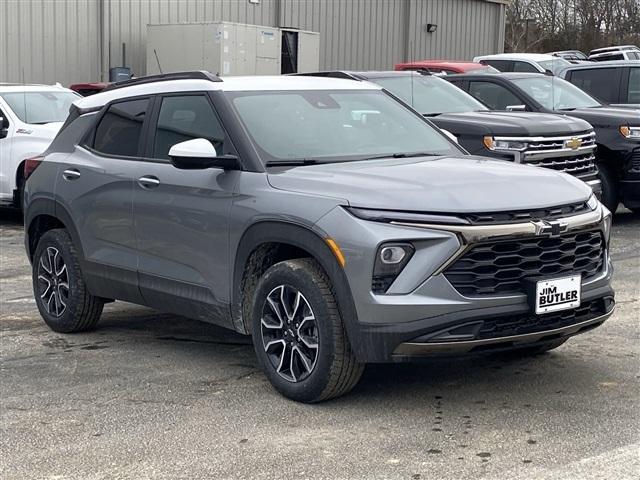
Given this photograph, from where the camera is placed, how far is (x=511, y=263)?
5.12 meters

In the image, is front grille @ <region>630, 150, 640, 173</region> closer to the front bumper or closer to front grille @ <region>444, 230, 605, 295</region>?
front grille @ <region>444, 230, 605, 295</region>

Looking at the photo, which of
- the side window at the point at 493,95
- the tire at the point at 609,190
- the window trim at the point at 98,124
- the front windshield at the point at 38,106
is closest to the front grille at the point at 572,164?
the tire at the point at 609,190

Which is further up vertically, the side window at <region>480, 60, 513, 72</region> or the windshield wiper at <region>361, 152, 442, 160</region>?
the side window at <region>480, 60, 513, 72</region>

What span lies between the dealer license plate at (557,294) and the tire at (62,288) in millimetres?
3239

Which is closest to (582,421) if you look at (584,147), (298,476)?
(298,476)

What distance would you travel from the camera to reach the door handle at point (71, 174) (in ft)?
23.1

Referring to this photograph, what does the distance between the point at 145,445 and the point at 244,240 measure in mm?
1278

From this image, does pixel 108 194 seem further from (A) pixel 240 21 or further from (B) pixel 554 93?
(A) pixel 240 21

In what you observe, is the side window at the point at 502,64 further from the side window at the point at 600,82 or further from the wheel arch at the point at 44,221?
the wheel arch at the point at 44,221

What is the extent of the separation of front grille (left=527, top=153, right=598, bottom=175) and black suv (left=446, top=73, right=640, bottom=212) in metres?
0.81

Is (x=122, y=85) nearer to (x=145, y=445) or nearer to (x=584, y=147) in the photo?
(x=145, y=445)

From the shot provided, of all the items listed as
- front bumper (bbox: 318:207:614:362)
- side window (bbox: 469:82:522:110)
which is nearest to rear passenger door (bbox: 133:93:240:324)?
front bumper (bbox: 318:207:614:362)

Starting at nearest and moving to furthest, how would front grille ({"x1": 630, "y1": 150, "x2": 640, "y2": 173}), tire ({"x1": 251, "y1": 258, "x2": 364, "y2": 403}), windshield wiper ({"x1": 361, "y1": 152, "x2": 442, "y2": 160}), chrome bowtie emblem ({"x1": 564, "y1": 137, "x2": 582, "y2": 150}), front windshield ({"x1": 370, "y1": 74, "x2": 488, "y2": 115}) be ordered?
tire ({"x1": 251, "y1": 258, "x2": 364, "y2": 403}) < windshield wiper ({"x1": 361, "y1": 152, "x2": 442, "y2": 160}) < chrome bowtie emblem ({"x1": 564, "y1": 137, "x2": 582, "y2": 150}) < front windshield ({"x1": 370, "y1": 74, "x2": 488, "y2": 115}) < front grille ({"x1": 630, "y1": 150, "x2": 640, "y2": 173})

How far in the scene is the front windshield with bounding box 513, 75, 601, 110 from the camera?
42.9 feet
